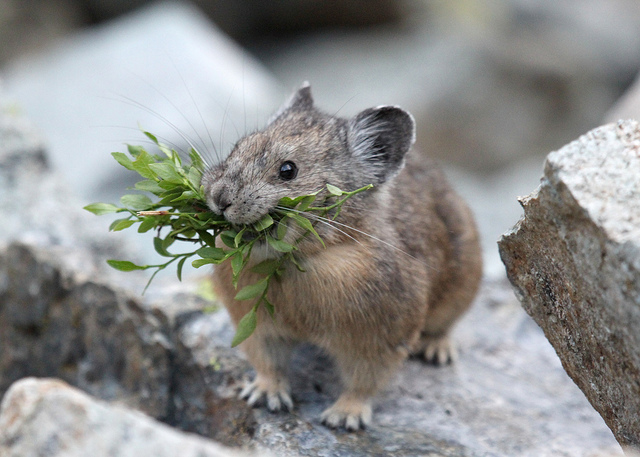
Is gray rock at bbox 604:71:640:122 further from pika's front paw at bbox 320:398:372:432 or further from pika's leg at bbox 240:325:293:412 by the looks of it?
pika's leg at bbox 240:325:293:412

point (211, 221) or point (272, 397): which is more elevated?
point (211, 221)

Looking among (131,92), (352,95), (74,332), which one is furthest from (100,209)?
(352,95)

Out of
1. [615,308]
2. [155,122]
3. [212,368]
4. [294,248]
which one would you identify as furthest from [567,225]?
[155,122]

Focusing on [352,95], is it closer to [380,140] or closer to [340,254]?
[380,140]

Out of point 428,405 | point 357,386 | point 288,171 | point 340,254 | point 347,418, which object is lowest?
point 428,405

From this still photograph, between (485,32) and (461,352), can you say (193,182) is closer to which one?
(461,352)

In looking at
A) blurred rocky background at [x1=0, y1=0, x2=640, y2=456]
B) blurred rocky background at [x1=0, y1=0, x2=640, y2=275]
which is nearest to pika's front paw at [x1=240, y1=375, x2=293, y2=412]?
blurred rocky background at [x1=0, y1=0, x2=640, y2=456]
